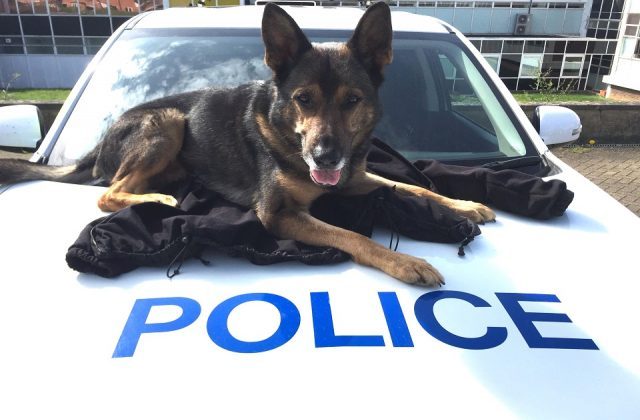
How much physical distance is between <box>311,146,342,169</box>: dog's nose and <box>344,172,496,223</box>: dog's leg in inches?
16.1

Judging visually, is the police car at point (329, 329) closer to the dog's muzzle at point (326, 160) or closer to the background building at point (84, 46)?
the dog's muzzle at point (326, 160)

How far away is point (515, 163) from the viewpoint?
246 cm

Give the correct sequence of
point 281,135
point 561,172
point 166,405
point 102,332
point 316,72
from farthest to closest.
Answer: point 561,172 < point 281,135 < point 316,72 < point 102,332 < point 166,405

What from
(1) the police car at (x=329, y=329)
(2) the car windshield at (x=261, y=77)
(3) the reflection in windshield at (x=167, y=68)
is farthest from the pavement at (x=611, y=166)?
(1) the police car at (x=329, y=329)

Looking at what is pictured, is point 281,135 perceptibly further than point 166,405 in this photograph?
Yes

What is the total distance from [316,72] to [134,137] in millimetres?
913

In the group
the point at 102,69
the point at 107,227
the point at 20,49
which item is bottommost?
the point at 20,49

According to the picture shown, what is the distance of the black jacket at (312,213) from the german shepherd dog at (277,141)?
122mm

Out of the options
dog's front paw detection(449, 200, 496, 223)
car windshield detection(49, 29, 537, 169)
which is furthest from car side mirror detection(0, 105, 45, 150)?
dog's front paw detection(449, 200, 496, 223)

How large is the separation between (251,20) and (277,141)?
3.27 ft

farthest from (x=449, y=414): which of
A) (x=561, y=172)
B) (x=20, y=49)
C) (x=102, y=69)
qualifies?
(x=20, y=49)

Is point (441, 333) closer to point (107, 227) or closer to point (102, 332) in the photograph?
Answer: point (102, 332)

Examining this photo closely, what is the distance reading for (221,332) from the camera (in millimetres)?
1393

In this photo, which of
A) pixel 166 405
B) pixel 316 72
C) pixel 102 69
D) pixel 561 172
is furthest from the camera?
pixel 102 69
